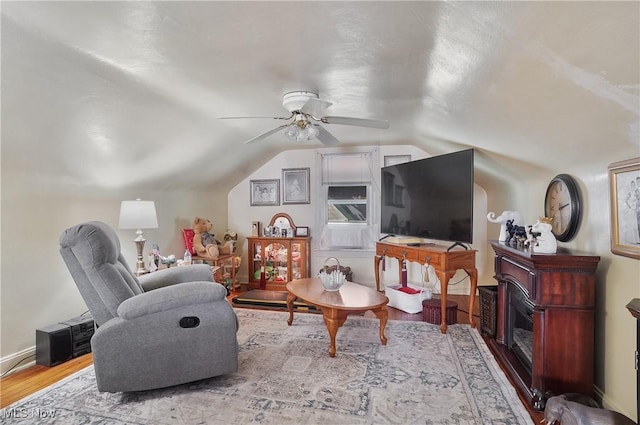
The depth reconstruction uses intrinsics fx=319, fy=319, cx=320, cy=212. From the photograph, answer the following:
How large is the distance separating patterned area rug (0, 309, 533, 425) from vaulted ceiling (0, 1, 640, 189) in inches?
65.0

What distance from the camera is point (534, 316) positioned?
202cm

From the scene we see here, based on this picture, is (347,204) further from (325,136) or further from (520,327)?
(520,327)


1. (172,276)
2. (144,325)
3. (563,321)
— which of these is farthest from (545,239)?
(172,276)

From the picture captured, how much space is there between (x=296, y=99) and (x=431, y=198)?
1981 millimetres

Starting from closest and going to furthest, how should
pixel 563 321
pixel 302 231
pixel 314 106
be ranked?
pixel 563 321, pixel 314 106, pixel 302 231

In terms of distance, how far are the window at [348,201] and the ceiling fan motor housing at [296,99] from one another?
244cm

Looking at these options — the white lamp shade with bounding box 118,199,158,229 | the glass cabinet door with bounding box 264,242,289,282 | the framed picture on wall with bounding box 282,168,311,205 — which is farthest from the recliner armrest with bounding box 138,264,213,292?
the framed picture on wall with bounding box 282,168,311,205

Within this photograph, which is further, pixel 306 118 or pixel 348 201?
pixel 348 201

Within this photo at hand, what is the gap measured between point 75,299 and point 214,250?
5.39 feet

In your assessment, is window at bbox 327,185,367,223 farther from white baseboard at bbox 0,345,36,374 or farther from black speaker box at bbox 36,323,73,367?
white baseboard at bbox 0,345,36,374

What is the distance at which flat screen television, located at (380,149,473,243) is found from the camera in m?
3.18

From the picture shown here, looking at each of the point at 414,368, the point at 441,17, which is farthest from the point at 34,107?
the point at 414,368

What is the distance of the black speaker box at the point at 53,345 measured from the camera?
2.52 meters

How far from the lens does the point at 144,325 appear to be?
79.4 inches
